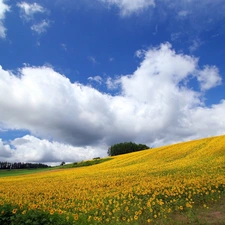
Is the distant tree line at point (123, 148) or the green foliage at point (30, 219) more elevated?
the distant tree line at point (123, 148)

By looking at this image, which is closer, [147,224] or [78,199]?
[147,224]

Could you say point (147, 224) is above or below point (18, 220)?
below

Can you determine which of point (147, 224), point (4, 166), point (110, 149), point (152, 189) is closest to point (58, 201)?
point (152, 189)

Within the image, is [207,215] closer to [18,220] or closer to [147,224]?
[147,224]

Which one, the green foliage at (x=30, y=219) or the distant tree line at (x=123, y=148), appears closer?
the green foliage at (x=30, y=219)

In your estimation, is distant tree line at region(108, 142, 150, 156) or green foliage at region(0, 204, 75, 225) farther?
distant tree line at region(108, 142, 150, 156)

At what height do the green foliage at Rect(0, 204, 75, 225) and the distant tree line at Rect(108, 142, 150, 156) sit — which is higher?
the distant tree line at Rect(108, 142, 150, 156)

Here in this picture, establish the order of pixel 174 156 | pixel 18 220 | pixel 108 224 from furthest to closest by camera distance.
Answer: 1. pixel 174 156
2. pixel 108 224
3. pixel 18 220

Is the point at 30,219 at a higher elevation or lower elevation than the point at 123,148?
lower

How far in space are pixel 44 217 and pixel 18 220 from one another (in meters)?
0.68

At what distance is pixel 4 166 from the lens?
130 meters

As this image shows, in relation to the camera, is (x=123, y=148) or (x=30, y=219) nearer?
(x=30, y=219)

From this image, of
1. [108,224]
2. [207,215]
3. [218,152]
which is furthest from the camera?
[218,152]

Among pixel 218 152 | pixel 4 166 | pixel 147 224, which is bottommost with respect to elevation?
pixel 147 224
